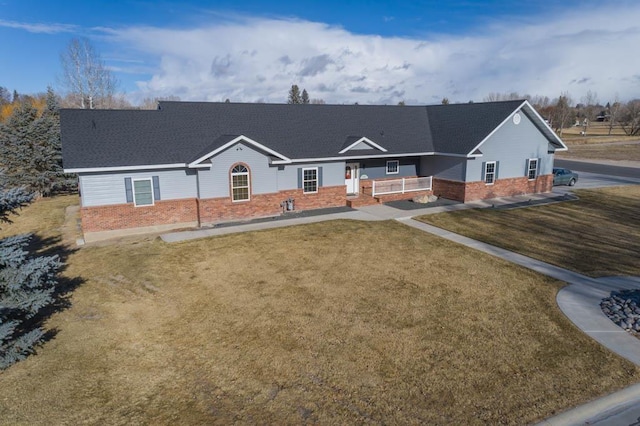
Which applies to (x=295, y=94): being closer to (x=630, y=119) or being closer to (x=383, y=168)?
(x=383, y=168)

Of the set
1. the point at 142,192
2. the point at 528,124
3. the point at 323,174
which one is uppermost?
the point at 528,124

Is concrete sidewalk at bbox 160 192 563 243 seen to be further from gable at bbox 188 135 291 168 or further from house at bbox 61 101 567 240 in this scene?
gable at bbox 188 135 291 168

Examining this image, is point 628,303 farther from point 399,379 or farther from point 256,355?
point 256,355

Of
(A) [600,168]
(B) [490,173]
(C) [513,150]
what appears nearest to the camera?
(B) [490,173]

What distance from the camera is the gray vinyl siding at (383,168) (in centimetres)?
2634

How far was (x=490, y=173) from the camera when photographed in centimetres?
2647

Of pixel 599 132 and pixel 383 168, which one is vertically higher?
pixel 599 132

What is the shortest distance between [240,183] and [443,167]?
44.7 ft

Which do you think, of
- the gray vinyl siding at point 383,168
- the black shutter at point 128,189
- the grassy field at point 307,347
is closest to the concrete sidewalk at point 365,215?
Answer: the black shutter at point 128,189

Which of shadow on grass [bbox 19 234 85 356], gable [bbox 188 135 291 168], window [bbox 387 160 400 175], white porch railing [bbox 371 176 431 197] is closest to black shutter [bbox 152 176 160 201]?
gable [bbox 188 135 291 168]

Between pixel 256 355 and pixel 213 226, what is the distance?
1178cm

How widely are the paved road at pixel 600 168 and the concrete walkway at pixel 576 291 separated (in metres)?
18.8

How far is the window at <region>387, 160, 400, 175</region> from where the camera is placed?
89.0 feet

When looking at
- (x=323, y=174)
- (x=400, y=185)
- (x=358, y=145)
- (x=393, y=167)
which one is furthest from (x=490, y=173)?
(x=323, y=174)
